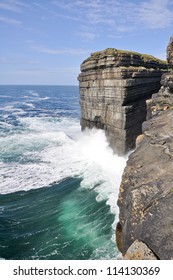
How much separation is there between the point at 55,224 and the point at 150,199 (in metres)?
9.86

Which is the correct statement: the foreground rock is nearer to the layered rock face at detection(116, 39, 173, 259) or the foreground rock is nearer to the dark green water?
the layered rock face at detection(116, 39, 173, 259)

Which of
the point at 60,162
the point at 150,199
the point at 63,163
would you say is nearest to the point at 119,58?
the point at 63,163

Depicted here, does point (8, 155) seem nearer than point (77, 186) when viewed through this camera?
No

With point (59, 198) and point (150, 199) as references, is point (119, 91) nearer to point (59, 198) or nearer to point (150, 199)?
point (59, 198)

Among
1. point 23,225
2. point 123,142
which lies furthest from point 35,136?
point 23,225

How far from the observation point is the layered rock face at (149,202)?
234 inches

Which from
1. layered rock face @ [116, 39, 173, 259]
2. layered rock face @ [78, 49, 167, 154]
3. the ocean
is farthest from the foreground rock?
layered rock face @ [78, 49, 167, 154]

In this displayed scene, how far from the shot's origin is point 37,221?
15.9 meters

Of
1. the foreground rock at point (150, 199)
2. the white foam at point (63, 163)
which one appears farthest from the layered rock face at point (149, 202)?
the white foam at point (63, 163)

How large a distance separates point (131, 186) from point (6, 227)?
33.8ft

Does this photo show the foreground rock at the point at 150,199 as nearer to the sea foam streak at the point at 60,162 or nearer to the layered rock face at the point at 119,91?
the sea foam streak at the point at 60,162

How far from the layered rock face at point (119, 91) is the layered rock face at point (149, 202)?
1380 centimetres

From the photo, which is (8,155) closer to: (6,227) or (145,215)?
(6,227)

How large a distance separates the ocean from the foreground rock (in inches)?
214
